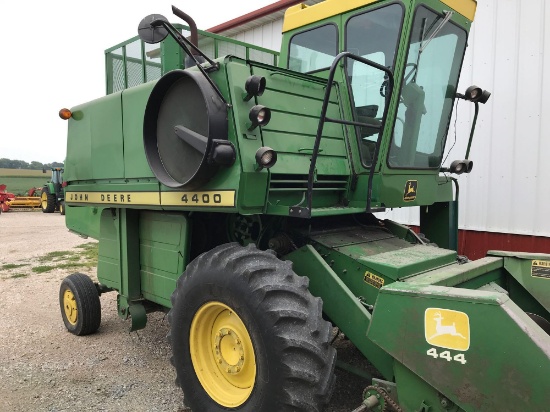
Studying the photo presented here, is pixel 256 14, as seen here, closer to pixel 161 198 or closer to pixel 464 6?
pixel 464 6

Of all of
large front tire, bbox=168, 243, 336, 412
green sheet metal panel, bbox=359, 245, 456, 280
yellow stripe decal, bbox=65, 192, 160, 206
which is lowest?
large front tire, bbox=168, 243, 336, 412

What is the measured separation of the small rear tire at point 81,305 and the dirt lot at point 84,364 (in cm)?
11

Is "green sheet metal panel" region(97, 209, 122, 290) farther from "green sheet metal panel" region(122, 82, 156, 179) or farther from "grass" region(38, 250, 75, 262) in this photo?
"grass" region(38, 250, 75, 262)

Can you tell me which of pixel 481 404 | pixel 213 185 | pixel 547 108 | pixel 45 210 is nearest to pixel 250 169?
pixel 213 185

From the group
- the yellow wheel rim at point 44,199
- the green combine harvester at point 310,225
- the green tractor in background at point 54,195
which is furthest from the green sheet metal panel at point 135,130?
the yellow wheel rim at point 44,199

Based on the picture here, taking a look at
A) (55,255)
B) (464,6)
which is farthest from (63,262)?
(464,6)

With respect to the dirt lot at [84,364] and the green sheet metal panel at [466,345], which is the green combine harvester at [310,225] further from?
the dirt lot at [84,364]

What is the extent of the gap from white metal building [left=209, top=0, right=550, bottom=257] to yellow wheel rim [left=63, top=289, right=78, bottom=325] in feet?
16.8

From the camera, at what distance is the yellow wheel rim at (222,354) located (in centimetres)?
289

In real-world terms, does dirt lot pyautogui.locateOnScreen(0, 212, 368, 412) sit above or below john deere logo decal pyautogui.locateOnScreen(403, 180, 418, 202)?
below

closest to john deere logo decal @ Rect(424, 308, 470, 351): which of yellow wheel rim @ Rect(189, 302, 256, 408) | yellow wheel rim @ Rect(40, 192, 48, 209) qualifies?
yellow wheel rim @ Rect(189, 302, 256, 408)

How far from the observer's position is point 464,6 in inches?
156

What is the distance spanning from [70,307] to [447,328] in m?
4.18

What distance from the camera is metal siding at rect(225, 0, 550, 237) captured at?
5.82 metres
